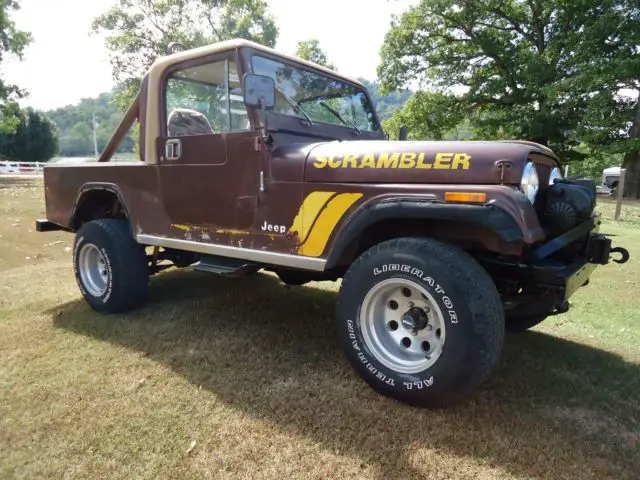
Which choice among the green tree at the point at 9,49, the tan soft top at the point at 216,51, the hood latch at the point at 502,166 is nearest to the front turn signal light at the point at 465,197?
the hood latch at the point at 502,166

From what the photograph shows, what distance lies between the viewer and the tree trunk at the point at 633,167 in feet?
61.6

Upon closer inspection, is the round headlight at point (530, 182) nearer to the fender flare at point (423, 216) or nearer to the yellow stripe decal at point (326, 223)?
the fender flare at point (423, 216)

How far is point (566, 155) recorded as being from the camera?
20781 millimetres

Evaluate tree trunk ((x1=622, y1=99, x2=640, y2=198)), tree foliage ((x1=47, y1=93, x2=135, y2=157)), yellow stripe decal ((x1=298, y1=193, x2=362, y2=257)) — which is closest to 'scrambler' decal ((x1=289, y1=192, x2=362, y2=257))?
yellow stripe decal ((x1=298, y1=193, x2=362, y2=257))

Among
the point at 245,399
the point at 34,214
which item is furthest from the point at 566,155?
the point at 245,399

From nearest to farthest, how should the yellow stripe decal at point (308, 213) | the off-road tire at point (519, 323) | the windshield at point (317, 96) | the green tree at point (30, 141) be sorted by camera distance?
the yellow stripe decal at point (308, 213) < the off-road tire at point (519, 323) < the windshield at point (317, 96) < the green tree at point (30, 141)

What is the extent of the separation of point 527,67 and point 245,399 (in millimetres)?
19336

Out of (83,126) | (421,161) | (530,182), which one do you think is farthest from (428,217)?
(83,126)

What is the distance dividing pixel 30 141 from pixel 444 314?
4716 cm

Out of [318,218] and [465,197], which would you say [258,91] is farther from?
[465,197]

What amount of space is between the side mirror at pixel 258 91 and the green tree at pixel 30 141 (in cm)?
4338

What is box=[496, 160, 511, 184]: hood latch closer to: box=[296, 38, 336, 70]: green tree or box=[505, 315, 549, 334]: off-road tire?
box=[505, 315, 549, 334]: off-road tire

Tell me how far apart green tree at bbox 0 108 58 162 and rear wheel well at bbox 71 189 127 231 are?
135ft

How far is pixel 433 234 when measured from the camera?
2678mm
